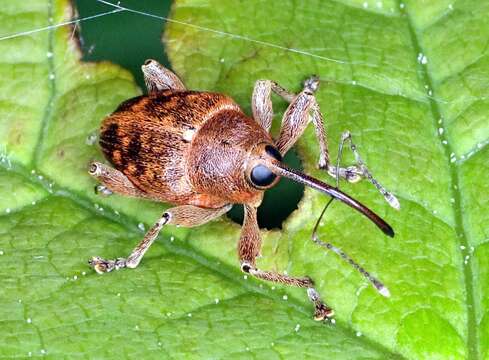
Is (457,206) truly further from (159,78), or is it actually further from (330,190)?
(159,78)

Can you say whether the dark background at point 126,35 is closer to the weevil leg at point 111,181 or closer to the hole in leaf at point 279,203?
the hole in leaf at point 279,203

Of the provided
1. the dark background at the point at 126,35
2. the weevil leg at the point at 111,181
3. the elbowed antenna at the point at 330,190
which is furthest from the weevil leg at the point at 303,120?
the weevil leg at the point at 111,181

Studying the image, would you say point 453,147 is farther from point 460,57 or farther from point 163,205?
point 163,205

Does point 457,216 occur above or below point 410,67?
below

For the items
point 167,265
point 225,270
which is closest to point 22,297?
point 167,265

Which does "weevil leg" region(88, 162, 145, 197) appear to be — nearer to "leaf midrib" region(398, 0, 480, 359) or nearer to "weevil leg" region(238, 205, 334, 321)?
"weevil leg" region(238, 205, 334, 321)

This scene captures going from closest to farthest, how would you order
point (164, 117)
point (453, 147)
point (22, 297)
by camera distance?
point (22, 297) < point (453, 147) < point (164, 117)

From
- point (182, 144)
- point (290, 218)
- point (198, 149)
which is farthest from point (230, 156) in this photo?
point (290, 218)
